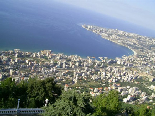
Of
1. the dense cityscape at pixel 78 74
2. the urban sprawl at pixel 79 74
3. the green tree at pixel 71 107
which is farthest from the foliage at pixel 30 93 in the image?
the urban sprawl at pixel 79 74

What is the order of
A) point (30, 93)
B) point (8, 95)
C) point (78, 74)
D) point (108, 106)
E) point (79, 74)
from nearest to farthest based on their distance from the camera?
point (8, 95) → point (30, 93) → point (108, 106) → point (78, 74) → point (79, 74)

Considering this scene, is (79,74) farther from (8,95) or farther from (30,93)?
(8,95)

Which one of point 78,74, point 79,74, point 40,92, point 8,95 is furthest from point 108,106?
point 79,74

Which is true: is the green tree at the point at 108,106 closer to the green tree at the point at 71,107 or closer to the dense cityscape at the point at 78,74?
the green tree at the point at 71,107

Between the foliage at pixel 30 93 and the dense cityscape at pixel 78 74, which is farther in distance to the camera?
the dense cityscape at pixel 78 74

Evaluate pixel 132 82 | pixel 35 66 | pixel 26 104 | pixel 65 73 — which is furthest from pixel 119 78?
Answer: pixel 26 104

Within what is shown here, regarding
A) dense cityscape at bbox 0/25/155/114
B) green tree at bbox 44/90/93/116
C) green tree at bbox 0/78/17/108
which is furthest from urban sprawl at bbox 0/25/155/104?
green tree at bbox 44/90/93/116

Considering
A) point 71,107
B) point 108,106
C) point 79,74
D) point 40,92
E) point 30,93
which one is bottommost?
point 79,74

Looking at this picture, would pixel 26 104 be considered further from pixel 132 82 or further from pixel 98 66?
pixel 98 66

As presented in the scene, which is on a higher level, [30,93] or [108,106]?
[30,93]

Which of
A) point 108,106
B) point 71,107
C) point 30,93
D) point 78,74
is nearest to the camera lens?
point 71,107
